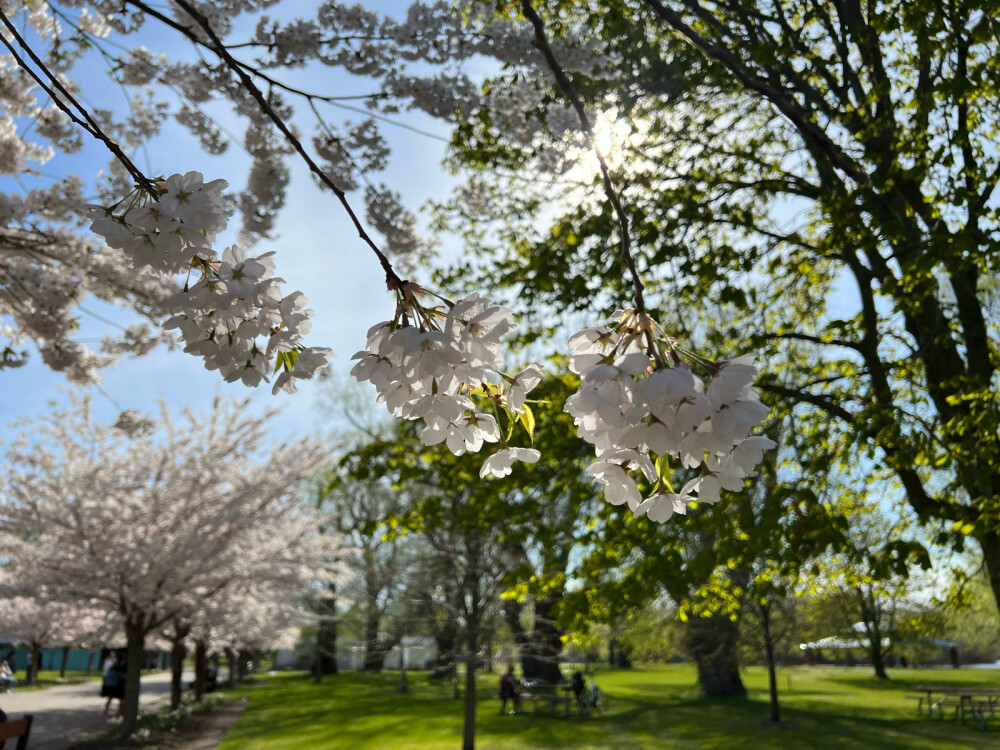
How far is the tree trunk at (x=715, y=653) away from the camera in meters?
19.6

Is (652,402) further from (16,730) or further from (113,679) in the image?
(113,679)

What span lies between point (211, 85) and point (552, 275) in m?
3.30

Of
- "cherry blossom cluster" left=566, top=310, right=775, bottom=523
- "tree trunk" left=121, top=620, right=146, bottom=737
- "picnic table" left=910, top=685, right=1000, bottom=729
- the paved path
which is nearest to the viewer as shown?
"cherry blossom cluster" left=566, top=310, right=775, bottom=523

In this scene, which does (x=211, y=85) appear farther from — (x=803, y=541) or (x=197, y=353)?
(x=803, y=541)

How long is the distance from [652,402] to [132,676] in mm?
12298

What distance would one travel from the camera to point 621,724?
15727 mm

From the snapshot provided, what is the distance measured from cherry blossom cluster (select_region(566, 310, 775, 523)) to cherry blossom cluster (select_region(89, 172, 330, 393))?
1.77ft

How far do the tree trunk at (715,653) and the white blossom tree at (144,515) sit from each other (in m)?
11.7

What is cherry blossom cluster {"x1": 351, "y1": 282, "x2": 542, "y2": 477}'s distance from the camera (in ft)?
3.50

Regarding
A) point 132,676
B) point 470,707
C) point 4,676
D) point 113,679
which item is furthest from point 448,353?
point 4,676

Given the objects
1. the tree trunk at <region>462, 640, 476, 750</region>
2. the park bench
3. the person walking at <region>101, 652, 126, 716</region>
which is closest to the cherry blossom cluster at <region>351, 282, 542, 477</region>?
the park bench

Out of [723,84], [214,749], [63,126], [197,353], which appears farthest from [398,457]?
[214,749]

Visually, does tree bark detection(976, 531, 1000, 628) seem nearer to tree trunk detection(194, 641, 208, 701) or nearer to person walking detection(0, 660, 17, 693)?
tree trunk detection(194, 641, 208, 701)

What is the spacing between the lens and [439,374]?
1082 mm
